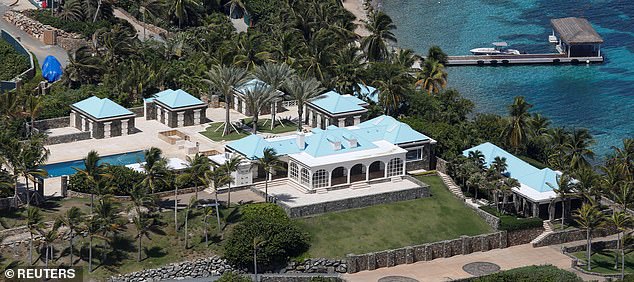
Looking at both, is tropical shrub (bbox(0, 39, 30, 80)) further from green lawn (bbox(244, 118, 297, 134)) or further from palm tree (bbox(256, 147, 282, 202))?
palm tree (bbox(256, 147, 282, 202))

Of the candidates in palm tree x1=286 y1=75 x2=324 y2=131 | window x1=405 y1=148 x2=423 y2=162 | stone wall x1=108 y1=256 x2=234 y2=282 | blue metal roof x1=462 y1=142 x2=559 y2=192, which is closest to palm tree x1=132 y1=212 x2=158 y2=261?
stone wall x1=108 y1=256 x2=234 y2=282

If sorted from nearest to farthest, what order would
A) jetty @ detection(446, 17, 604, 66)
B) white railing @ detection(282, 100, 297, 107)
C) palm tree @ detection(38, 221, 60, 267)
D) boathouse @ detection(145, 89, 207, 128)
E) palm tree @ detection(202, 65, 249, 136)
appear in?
palm tree @ detection(38, 221, 60, 267) < palm tree @ detection(202, 65, 249, 136) < boathouse @ detection(145, 89, 207, 128) < white railing @ detection(282, 100, 297, 107) < jetty @ detection(446, 17, 604, 66)

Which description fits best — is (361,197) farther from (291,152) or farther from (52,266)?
(52,266)

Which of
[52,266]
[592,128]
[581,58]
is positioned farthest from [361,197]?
[581,58]

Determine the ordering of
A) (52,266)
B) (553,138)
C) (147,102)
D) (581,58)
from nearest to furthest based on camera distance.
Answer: (52,266) < (553,138) < (147,102) < (581,58)

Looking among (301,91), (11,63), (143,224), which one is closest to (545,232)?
(301,91)
